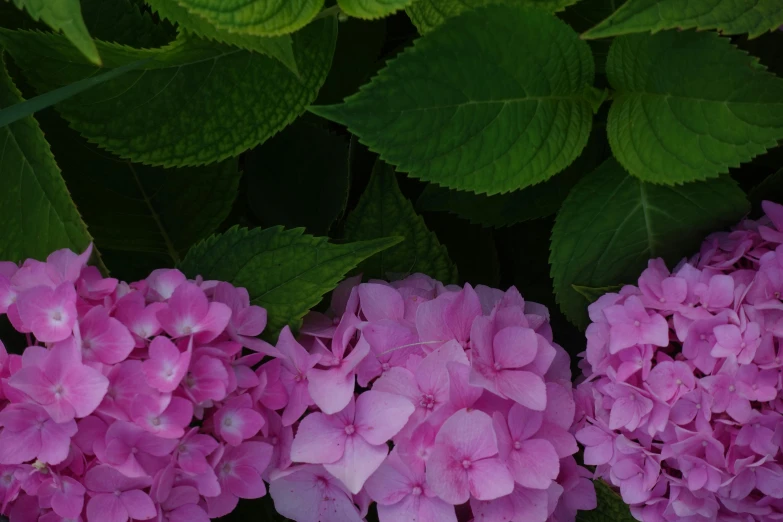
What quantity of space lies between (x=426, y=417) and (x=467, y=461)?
0.04 meters

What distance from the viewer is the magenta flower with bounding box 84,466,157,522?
1.83 feet

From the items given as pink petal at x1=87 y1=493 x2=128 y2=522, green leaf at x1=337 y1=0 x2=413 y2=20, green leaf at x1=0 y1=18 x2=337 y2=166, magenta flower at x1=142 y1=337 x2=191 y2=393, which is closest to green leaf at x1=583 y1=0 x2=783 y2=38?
green leaf at x1=337 y1=0 x2=413 y2=20

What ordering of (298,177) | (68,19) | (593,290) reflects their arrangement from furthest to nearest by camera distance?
(298,177) → (593,290) → (68,19)

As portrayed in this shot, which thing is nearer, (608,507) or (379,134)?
(379,134)

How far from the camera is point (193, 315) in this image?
1.94 feet

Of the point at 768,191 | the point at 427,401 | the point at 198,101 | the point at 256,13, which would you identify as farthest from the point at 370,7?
the point at 768,191

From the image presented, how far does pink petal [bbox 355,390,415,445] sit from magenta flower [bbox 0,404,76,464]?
202 mm

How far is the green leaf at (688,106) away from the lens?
625mm

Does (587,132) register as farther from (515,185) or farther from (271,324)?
(271,324)

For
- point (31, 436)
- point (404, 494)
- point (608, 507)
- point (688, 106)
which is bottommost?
point (608, 507)

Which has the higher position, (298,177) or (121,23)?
(121,23)

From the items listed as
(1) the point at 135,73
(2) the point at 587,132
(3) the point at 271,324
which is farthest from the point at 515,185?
(1) the point at 135,73

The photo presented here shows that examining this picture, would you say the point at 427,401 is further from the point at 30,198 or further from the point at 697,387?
the point at 30,198

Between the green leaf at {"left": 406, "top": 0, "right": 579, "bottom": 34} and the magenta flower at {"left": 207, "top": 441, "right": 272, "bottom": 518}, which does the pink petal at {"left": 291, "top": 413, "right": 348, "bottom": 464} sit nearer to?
the magenta flower at {"left": 207, "top": 441, "right": 272, "bottom": 518}
